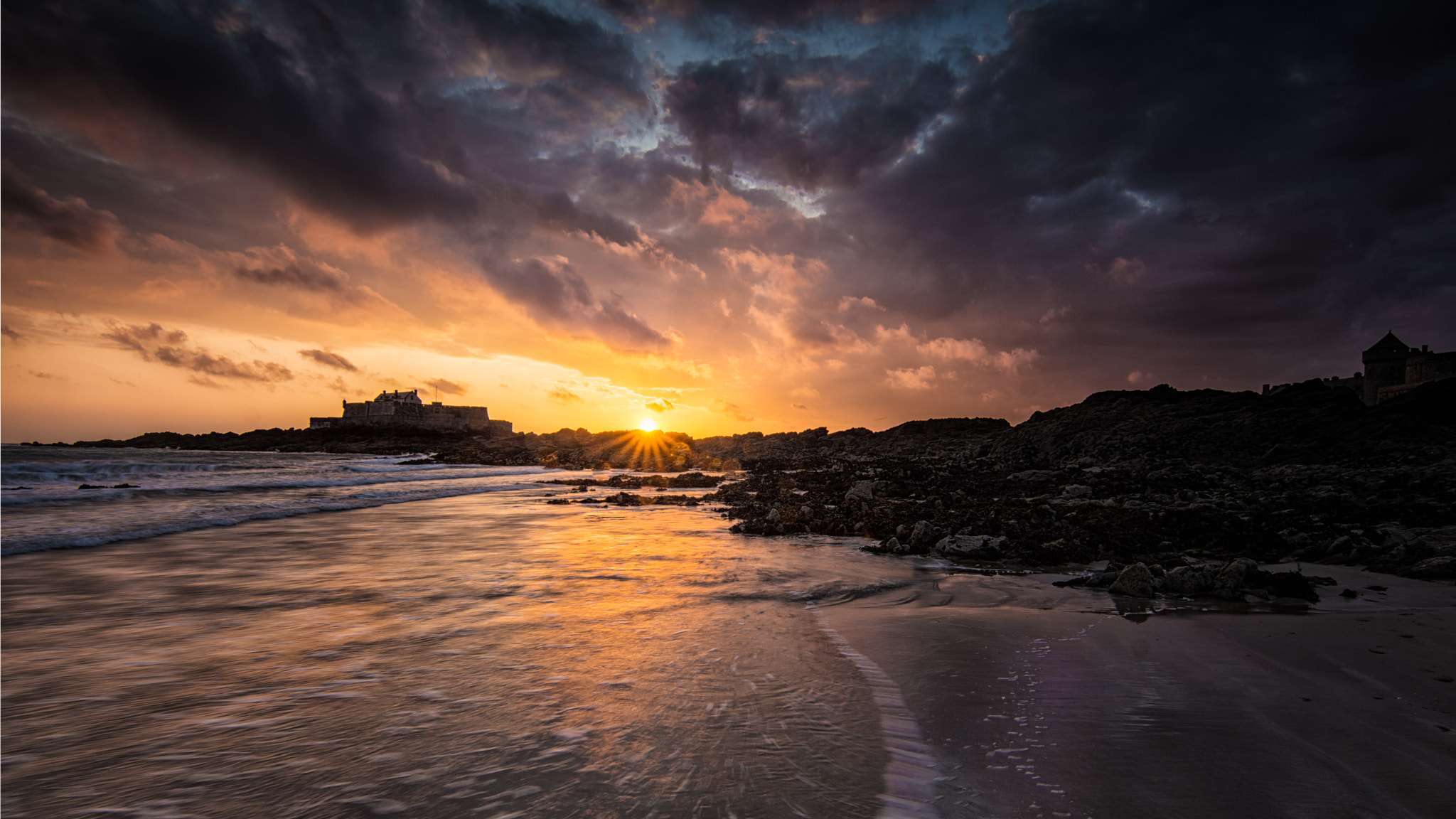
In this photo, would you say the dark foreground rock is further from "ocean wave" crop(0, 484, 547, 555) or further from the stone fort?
the stone fort

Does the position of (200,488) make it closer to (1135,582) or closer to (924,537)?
(924,537)

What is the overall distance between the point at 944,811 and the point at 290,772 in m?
3.14

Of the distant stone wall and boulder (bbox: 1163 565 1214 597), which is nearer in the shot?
boulder (bbox: 1163 565 1214 597)

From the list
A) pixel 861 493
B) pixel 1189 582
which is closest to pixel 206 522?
pixel 861 493

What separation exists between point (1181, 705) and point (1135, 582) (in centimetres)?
338

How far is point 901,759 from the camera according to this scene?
2770mm

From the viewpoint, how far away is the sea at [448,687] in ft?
8.23

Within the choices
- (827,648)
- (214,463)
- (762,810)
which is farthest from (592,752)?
(214,463)

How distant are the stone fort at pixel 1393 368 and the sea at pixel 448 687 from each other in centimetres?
6624

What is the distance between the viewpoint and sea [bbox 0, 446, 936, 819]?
251cm

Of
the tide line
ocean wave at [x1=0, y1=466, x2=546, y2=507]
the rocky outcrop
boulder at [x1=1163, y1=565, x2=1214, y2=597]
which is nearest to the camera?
the tide line

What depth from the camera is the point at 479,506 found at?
17219 mm

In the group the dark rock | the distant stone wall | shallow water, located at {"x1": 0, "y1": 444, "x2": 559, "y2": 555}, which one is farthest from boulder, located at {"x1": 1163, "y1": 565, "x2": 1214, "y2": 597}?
the distant stone wall

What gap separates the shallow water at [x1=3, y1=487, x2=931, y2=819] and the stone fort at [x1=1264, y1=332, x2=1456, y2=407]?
219 ft
